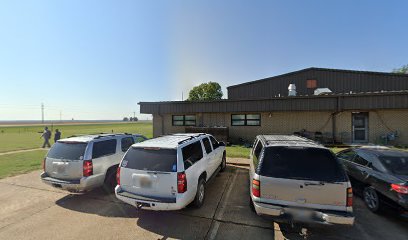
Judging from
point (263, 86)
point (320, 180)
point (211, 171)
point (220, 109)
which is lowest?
point (211, 171)

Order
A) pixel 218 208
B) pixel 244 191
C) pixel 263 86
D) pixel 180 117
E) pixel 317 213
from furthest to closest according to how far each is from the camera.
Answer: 1. pixel 263 86
2. pixel 180 117
3. pixel 244 191
4. pixel 218 208
5. pixel 317 213

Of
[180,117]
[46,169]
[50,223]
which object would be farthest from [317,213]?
[180,117]

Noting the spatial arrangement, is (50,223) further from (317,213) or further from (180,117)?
(180,117)

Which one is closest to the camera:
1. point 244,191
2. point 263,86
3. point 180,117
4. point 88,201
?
point 88,201

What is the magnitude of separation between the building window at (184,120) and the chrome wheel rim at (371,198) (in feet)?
45.2

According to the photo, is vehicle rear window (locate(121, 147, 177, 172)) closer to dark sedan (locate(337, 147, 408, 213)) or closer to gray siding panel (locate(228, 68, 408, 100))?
dark sedan (locate(337, 147, 408, 213))

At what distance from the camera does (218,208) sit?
16.7 feet

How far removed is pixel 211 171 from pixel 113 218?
2945 mm

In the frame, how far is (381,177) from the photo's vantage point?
468cm

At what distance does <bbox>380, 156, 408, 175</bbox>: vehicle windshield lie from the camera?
4.59 metres

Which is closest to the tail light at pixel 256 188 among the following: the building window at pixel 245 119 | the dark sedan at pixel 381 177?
the dark sedan at pixel 381 177

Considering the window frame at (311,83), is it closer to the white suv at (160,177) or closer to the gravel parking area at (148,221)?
the gravel parking area at (148,221)

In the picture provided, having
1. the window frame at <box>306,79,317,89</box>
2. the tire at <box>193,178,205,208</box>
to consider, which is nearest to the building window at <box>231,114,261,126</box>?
the window frame at <box>306,79,317,89</box>

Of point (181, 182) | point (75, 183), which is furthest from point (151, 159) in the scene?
point (75, 183)
